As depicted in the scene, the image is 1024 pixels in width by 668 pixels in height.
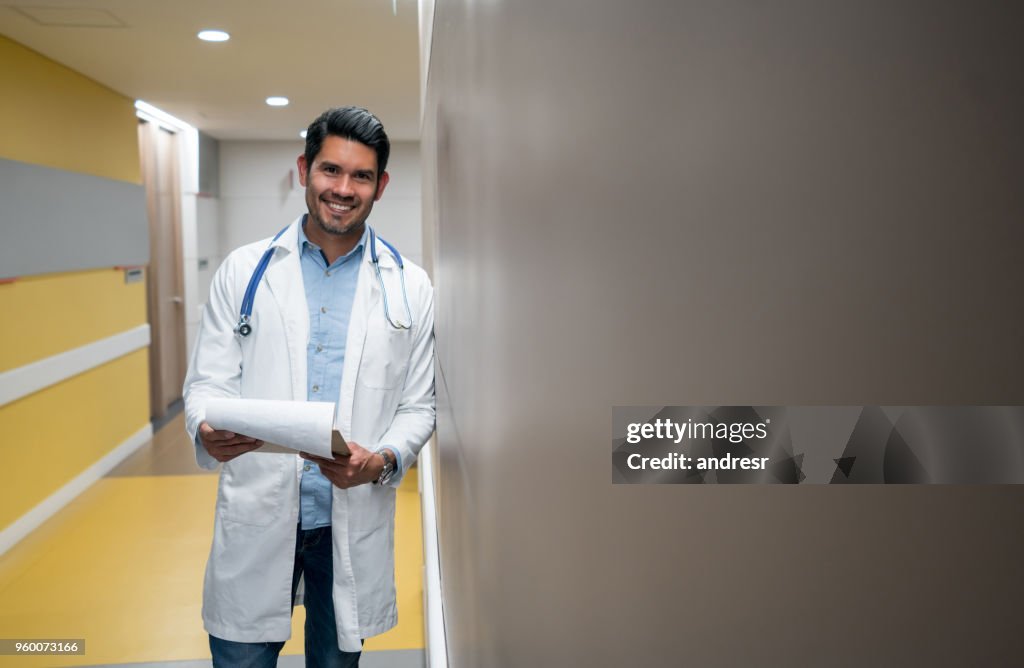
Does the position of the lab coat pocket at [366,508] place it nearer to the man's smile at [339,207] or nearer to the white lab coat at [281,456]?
the white lab coat at [281,456]

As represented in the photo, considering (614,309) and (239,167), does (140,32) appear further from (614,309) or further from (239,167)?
(239,167)

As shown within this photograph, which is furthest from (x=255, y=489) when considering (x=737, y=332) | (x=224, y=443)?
(x=737, y=332)

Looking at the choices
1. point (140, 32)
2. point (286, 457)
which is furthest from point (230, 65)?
point (286, 457)

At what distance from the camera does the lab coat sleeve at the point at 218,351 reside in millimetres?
1864

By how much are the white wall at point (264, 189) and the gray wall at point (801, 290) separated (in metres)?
9.53

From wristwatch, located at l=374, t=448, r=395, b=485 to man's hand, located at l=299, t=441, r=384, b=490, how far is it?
0.07m

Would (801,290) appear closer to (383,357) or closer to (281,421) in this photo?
(281,421)

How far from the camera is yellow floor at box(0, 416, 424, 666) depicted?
11.1 feet

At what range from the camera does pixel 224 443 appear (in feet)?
5.43

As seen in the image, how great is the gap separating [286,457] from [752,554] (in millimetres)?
1741

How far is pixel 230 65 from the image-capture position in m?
5.27

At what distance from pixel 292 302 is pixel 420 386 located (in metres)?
0.37

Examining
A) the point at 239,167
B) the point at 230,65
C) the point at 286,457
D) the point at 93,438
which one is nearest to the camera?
the point at 286,457

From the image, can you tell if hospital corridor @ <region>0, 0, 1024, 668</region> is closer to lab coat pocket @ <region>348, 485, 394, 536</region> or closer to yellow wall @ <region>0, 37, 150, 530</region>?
lab coat pocket @ <region>348, 485, 394, 536</region>
